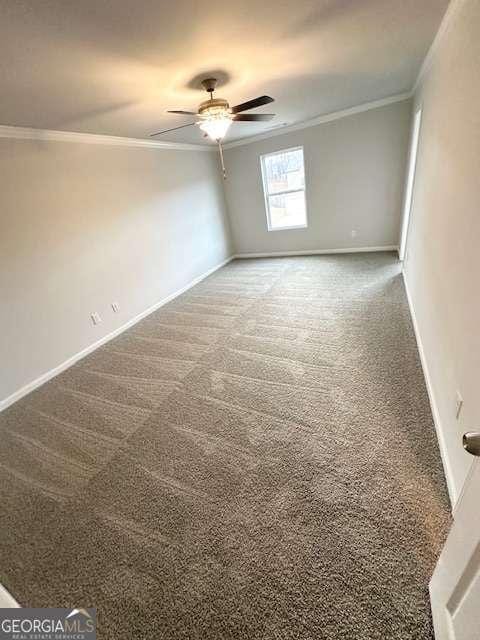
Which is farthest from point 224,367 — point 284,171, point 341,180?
point 284,171

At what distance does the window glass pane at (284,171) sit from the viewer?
16.4ft

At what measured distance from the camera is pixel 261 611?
3.58ft

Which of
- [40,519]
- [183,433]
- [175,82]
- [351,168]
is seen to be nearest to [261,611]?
[183,433]

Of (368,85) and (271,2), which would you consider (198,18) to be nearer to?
(271,2)

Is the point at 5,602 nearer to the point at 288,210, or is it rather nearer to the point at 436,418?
the point at 436,418

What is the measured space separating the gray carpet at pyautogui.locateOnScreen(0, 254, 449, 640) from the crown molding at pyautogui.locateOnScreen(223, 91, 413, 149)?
3242 millimetres

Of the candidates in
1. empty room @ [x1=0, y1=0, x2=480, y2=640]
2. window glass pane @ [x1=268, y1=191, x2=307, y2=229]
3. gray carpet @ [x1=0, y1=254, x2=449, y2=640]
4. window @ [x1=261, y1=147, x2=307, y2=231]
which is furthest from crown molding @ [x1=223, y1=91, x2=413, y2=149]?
gray carpet @ [x1=0, y1=254, x2=449, y2=640]

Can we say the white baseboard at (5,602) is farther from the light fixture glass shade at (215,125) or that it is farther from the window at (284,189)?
the window at (284,189)

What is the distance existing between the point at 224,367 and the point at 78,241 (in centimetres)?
221

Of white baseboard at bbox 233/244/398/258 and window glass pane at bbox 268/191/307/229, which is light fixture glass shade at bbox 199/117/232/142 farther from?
white baseboard at bbox 233/244/398/258

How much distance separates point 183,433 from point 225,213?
4922mm

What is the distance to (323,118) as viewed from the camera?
172 inches

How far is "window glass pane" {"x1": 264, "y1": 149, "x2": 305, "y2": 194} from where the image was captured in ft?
16.4

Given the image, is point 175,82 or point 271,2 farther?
point 175,82
